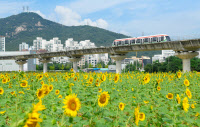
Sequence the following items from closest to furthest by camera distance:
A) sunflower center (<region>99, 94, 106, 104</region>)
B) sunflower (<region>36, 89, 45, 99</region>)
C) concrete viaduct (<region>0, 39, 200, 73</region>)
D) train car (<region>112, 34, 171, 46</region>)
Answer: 1. sunflower center (<region>99, 94, 106, 104</region>)
2. sunflower (<region>36, 89, 45, 99</region>)
3. concrete viaduct (<region>0, 39, 200, 73</region>)
4. train car (<region>112, 34, 171, 46</region>)

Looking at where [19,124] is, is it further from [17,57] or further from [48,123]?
[17,57]

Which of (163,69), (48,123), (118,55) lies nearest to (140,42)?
(118,55)

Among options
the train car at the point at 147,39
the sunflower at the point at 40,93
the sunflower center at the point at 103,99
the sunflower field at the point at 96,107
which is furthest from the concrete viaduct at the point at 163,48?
the sunflower at the point at 40,93

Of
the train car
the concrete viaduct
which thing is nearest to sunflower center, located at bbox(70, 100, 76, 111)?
the concrete viaduct

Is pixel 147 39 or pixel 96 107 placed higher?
pixel 147 39

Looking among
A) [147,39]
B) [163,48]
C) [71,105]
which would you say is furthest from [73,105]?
[147,39]

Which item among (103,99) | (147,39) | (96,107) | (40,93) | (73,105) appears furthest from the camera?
(147,39)

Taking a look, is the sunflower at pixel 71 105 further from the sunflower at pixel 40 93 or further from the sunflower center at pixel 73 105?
the sunflower at pixel 40 93

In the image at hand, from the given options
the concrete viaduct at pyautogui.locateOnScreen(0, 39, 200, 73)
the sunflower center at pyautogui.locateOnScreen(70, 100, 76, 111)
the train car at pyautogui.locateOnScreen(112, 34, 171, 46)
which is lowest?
the sunflower center at pyautogui.locateOnScreen(70, 100, 76, 111)

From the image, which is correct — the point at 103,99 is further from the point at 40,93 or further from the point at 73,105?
the point at 40,93

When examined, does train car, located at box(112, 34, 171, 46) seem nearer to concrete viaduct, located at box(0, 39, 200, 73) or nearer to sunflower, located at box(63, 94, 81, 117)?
concrete viaduct, located at box(0, 39, 200, 73)

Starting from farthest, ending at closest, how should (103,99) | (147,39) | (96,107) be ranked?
(147,39) → (96,107) → (103,99)

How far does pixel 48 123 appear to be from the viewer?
2195mm

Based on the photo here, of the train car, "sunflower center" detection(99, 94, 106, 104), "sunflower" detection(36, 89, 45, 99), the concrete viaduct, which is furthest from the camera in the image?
the train car
